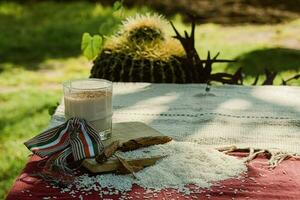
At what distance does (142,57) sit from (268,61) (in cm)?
298

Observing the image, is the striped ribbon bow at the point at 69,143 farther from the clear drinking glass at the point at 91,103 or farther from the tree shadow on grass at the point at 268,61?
the tree shadow on grass at the point at 268,61

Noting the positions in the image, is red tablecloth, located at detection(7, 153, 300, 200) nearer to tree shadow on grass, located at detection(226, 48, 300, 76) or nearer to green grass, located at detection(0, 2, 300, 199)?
green grass, located at detection(0, 2, 300, 199)

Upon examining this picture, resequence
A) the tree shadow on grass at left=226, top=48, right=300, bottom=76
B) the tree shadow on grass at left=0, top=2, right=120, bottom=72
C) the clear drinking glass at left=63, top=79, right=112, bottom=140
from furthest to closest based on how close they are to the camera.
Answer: the tree shadow on grass at left=0, top=2, right=120, bottom=72, the tree shadow on grass at left=226, top=48, right=300, bottom=76, the clear drinking glass at left=63, top=79, right=112, bottom=140

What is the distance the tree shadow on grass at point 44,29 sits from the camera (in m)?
5.48

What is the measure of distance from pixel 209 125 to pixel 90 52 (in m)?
0.93

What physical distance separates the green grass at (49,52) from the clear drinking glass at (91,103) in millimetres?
1255

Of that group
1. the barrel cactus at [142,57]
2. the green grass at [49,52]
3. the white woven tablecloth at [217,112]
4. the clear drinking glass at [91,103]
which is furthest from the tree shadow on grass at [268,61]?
the clear drinking glass at [91,103]

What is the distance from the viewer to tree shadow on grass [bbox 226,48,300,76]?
4865 millimetres

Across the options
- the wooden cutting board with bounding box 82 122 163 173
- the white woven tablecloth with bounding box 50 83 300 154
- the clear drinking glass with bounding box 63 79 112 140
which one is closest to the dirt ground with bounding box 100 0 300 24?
the white woven tablecloth with bounding box 50 83 300 154

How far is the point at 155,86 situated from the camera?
2.22m

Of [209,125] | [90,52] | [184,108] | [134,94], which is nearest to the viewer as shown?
[209,125]

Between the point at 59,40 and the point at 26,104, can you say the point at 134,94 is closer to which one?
the point at 26,104

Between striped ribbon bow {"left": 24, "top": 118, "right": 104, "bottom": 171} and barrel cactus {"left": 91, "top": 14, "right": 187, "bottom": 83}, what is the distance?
2.81 ft

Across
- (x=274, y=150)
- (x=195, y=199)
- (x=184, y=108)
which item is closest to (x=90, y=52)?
(x=184, y=108)
